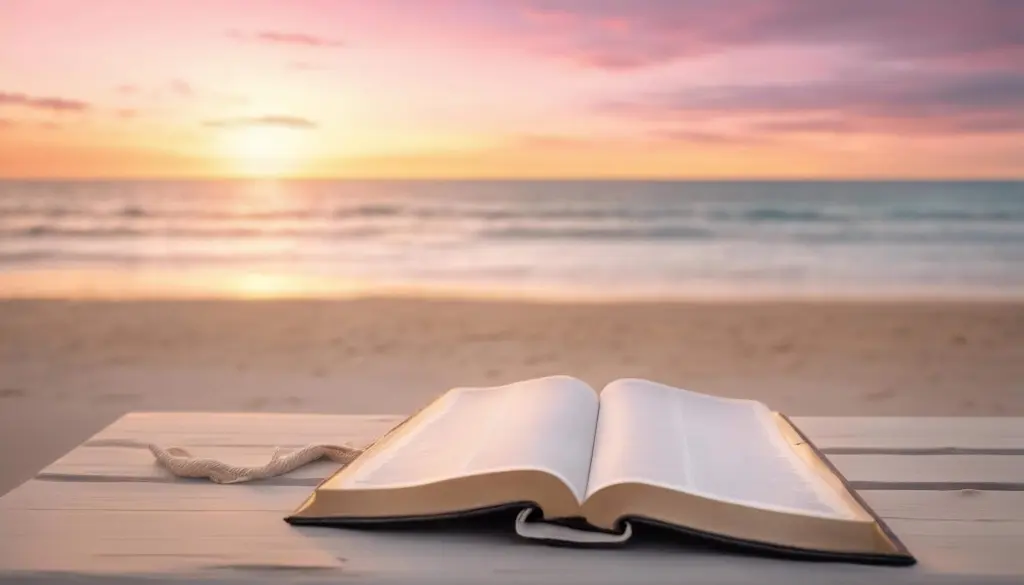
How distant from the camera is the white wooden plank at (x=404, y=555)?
99 centimetres

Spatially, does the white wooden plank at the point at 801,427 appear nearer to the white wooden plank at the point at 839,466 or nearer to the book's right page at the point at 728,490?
the white wooden plank at the point at 839,466

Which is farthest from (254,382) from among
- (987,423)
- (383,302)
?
(987,423)

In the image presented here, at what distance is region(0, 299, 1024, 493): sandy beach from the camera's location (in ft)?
14.3

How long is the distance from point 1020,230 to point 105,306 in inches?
446

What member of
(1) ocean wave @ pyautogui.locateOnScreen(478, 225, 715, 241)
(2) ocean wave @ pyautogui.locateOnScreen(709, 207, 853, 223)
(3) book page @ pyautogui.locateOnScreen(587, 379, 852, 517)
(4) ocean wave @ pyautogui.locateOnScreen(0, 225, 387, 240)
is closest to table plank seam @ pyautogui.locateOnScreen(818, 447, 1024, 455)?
(3) book page @ pyautogui.locateOnScreen(587, 379, 852, 517)

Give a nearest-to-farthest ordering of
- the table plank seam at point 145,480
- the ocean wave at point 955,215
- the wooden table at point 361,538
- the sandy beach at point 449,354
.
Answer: the wooden table at point 361,538
the table plank seam at point 145,480
the sandy beach at point 449,354
the ocean wave at point 955,215

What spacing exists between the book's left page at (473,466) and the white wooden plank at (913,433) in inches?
16.6

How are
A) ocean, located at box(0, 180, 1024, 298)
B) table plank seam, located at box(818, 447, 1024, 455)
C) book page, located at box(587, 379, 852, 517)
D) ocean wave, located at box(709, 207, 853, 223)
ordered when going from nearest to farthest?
book page, located at box(587, 379, 852, 517)
table plank seam, located at box(818, 447, 1024, 455)
ocean, located at box(0, 180, 1024, 298)
ocean wave, located at box(709, 207, 853, 223)

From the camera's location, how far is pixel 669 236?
1266 cm

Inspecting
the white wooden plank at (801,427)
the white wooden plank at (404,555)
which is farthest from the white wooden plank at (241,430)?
the white wooden plank at (404,555)

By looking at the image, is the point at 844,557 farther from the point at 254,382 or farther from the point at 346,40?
the point at 346,40

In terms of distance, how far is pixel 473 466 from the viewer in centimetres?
114

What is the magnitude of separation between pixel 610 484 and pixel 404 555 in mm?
232

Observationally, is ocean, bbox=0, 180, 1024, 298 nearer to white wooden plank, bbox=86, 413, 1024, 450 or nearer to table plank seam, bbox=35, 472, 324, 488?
white wooden plank, bbox=86, 413, 1024, 450
